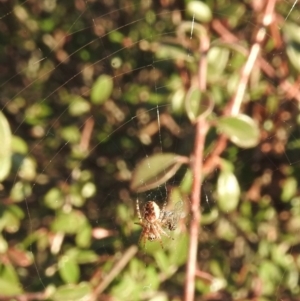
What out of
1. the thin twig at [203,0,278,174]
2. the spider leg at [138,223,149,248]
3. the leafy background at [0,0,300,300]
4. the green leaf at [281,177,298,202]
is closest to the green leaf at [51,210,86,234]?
the leafy background at [0,0,300,300]

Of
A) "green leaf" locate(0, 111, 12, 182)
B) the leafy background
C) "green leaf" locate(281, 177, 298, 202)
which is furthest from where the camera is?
"green leaf" locate(281, 177, 298, 202)

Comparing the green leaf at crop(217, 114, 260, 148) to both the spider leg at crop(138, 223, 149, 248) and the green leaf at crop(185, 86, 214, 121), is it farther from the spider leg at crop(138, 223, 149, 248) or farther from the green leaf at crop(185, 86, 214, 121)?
the spider leg at crop(138, 223, 149, 248)

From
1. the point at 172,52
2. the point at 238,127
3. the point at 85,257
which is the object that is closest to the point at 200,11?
the point at 172,52

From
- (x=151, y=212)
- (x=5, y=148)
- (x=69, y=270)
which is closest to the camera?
(x=5, y=148)

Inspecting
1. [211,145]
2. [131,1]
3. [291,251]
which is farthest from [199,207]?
[131,1]

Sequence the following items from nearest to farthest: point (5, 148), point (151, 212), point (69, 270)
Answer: point (5, 148), point (69, 270), point (151, 212)

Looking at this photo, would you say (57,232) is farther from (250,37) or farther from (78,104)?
(250,37)

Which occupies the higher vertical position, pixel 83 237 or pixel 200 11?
pixel 200 11

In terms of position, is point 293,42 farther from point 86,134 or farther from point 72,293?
point 72,293
